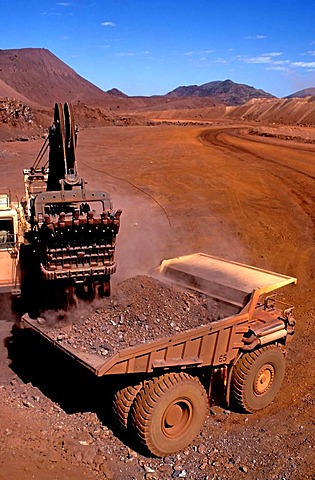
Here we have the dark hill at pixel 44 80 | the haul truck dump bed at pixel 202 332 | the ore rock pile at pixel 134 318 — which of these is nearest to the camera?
the haul truck dump bed at pixel 202 332

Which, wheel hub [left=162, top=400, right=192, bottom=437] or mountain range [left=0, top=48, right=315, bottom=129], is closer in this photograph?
wheel hub [left=162, top=400, right=192, bottom=437]

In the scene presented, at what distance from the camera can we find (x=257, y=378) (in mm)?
7602

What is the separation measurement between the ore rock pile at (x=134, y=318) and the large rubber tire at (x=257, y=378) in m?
0.81

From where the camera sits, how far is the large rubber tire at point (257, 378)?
742 centimetres

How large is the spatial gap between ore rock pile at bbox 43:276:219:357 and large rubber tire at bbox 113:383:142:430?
2.79ft

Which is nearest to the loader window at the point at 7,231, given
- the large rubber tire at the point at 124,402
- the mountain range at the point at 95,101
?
the large rubber tire at the point at 124,402

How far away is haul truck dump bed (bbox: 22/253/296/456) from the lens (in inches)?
250

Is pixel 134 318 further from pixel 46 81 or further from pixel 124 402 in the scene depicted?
pixel 46 81

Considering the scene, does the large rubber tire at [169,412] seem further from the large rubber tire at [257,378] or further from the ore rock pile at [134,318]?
the ore rock pile at [134,318]

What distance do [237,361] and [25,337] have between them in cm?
427

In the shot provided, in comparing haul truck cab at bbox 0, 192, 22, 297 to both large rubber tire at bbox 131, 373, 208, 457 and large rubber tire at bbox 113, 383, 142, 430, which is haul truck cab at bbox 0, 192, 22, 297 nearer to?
large rubber tire at bbox 113, 383, 142, 430

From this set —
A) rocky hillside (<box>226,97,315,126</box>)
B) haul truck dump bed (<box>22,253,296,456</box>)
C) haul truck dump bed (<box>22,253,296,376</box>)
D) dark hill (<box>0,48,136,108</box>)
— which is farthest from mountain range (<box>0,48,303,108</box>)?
haul truck dump bed (<box>22,253,296,456</box>)

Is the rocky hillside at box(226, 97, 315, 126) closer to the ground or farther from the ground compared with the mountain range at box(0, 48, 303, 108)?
closer to the ground

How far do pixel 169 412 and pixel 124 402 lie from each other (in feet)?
1.83
